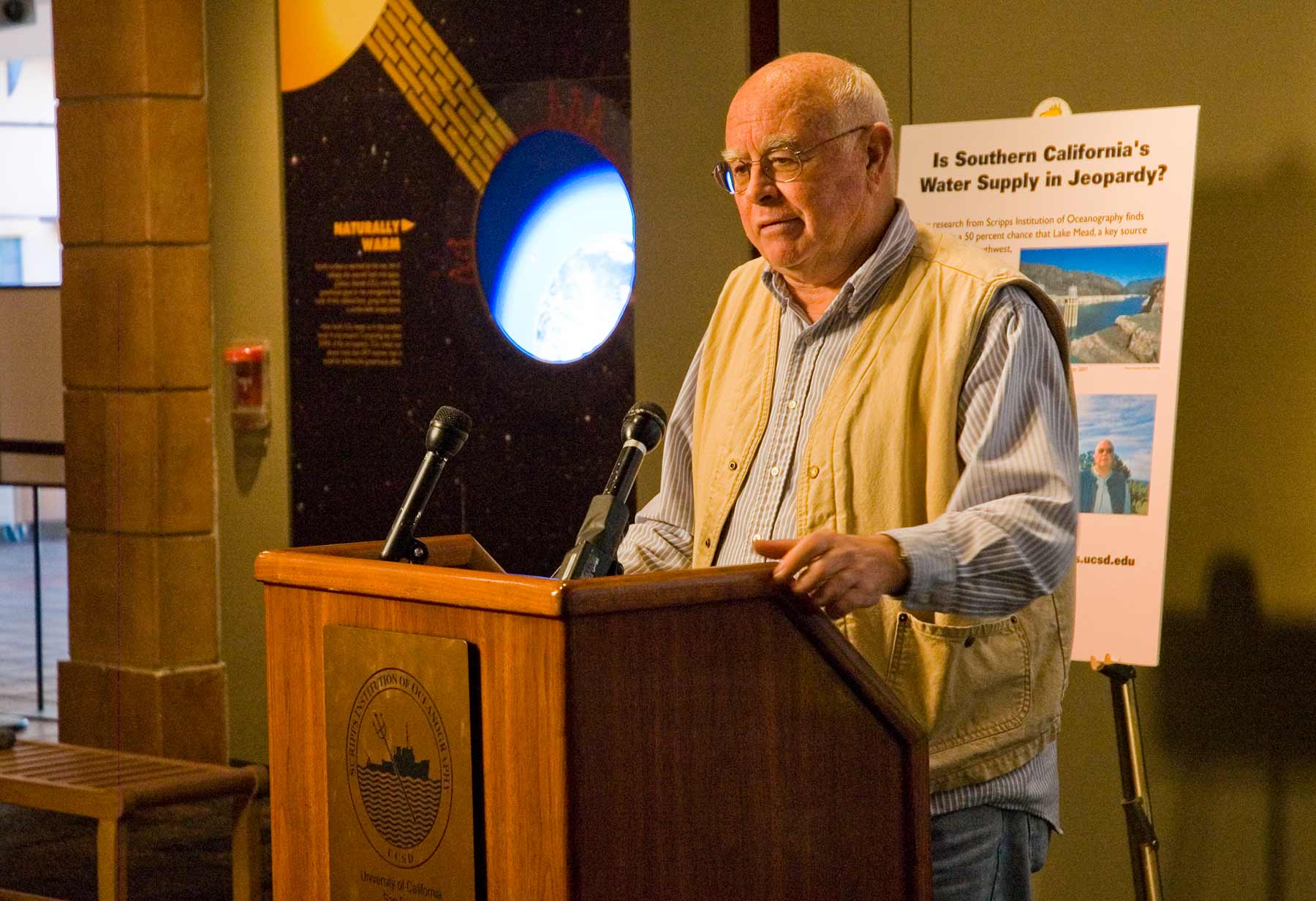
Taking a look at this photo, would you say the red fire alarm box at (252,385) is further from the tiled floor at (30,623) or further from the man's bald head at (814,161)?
the man's bald head at (814,161)

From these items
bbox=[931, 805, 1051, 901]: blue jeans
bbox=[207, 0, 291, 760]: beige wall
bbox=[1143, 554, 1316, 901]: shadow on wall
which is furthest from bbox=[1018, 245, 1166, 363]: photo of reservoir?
bbox=[207, 0, 291, 760]: beige wall

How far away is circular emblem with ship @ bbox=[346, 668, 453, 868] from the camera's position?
152 centimetres

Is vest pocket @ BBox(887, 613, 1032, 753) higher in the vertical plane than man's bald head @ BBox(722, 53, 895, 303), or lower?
lower

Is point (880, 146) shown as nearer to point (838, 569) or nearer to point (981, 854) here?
point (838, 569)

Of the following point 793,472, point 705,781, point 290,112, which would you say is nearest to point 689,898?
point 705,781

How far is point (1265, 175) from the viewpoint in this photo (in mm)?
3529

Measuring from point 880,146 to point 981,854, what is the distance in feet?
2.87

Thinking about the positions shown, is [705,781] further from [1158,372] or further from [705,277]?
[705,277]

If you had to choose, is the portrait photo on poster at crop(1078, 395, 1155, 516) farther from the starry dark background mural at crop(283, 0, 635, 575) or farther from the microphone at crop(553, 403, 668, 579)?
the microphone at crop(553, 403, 668, 579)

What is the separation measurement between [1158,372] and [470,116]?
2.47 metres

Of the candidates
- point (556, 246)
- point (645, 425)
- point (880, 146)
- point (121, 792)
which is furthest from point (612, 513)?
point (556, 246)

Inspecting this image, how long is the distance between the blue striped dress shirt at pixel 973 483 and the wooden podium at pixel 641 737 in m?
0.18

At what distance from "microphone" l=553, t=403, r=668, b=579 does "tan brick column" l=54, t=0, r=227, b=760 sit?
405 cm

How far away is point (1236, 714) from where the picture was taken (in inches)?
144
